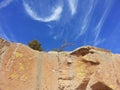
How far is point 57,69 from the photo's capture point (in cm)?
964

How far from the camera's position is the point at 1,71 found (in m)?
8.52

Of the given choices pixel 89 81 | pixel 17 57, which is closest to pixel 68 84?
pixel 89 81

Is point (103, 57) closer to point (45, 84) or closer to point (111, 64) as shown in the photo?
point (111, 64)

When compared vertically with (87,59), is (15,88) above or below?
below

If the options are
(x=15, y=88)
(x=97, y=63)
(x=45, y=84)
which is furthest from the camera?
(x=97, y=63)

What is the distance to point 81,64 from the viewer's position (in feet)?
32.8

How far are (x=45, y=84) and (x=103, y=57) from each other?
2.65 m

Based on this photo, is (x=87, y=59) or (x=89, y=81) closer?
(x=89, y=81)

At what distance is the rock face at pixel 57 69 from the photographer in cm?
878

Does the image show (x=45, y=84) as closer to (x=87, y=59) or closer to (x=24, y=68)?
(x=24, y=68)

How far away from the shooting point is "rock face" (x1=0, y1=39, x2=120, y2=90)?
8.78 metres

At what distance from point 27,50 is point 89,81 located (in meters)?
2.63

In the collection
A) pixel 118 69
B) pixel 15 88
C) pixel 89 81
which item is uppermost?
pixel 118 69

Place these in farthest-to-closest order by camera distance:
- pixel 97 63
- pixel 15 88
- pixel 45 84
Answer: pixel 97 63 < pixel 45 84 < pixel 15 88
